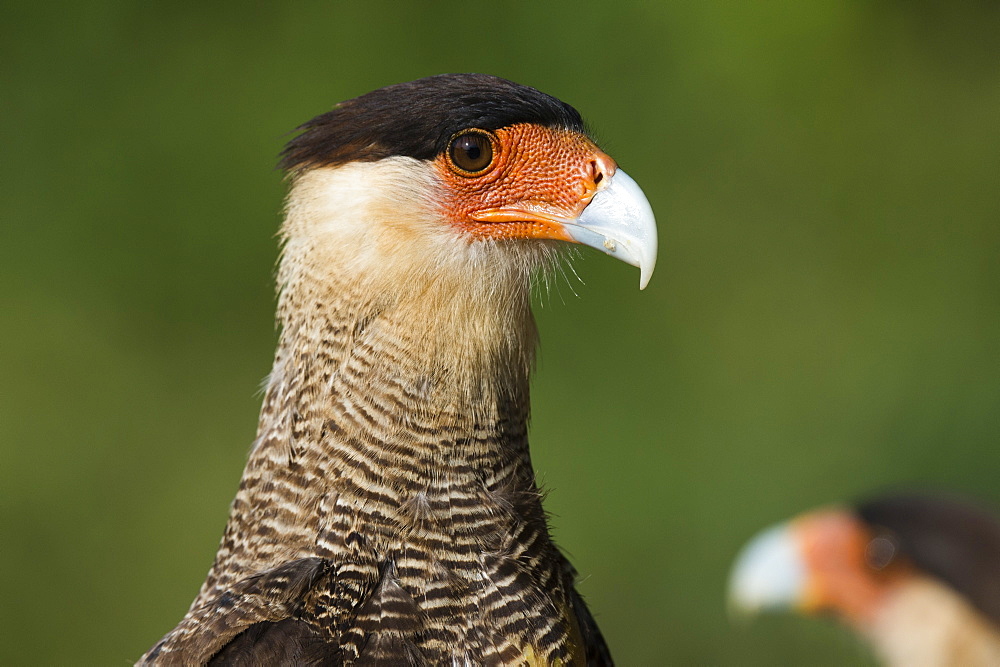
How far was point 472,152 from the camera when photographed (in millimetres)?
1463

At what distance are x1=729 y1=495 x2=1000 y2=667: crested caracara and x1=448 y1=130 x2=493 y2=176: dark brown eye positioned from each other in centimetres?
229

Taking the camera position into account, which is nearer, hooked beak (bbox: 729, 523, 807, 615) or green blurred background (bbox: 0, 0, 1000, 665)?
hooked beak (bbox: 729, 523, 807, 615)

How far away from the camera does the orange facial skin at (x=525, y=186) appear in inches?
57.8

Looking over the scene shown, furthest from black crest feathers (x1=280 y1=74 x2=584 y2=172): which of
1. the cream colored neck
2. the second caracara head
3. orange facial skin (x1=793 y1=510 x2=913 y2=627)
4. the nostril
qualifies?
the cream colored neck

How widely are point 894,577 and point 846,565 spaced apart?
0.55ft

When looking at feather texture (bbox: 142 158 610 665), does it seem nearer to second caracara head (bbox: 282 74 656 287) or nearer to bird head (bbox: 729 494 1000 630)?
second caracara head (bbox: 282 74 656 287)

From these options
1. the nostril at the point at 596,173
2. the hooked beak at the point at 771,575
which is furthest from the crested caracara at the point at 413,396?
the hooked beak at the point at 771,575

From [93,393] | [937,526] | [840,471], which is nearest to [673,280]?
[840,471]

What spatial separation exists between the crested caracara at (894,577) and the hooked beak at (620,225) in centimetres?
214

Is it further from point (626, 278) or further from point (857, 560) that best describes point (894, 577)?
point (626, 278)

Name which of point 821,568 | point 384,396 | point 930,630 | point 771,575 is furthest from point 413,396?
point 930,630

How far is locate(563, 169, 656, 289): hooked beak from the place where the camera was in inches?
55.1

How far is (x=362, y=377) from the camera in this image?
4.45 ft

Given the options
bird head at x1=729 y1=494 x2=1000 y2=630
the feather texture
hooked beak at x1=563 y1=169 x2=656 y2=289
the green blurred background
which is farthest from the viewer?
the green blurred background
